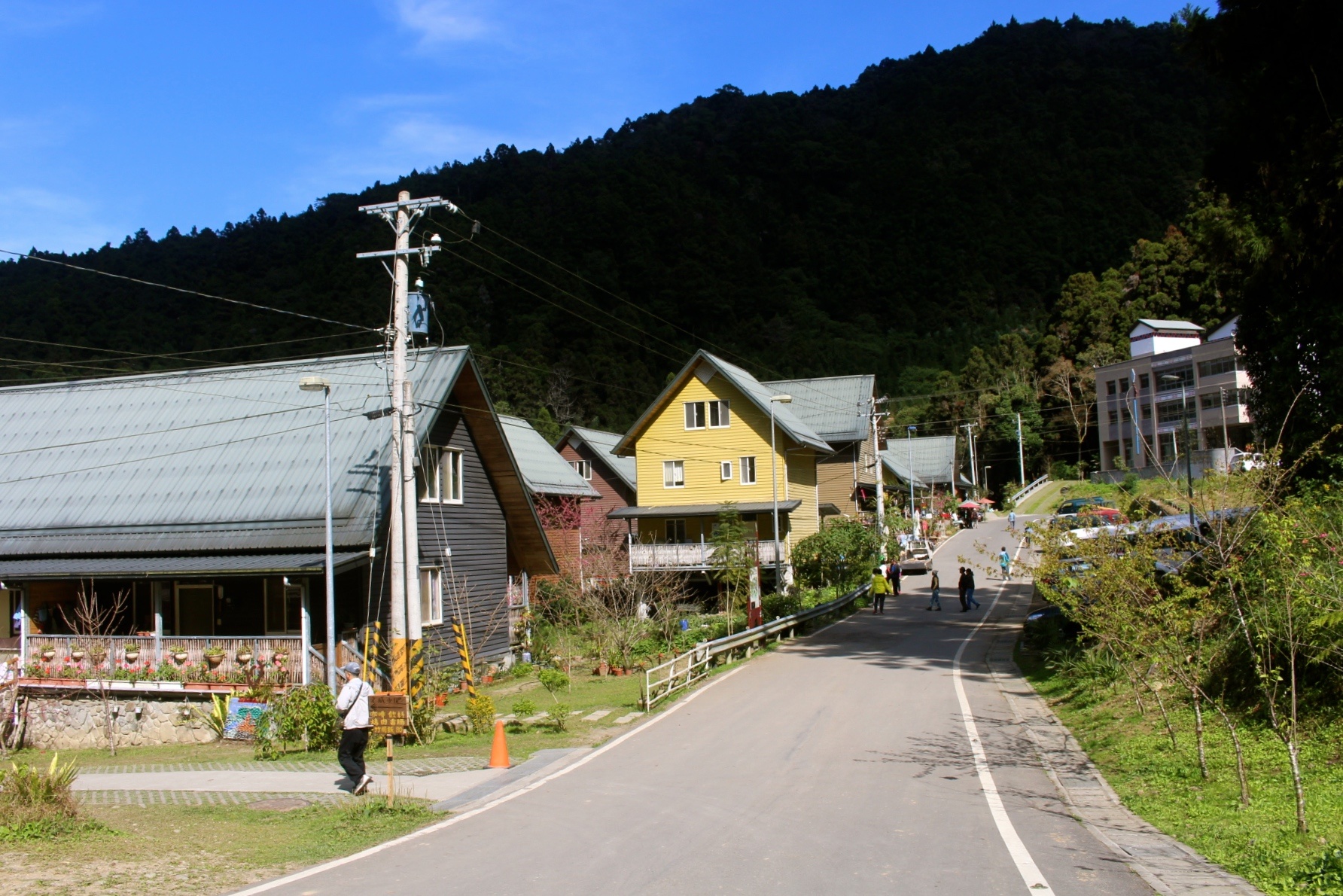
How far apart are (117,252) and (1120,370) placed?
81866 millimetres

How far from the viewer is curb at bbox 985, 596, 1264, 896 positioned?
7469mm

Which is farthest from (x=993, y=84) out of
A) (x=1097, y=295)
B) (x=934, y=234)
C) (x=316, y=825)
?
(x=316, y=825)

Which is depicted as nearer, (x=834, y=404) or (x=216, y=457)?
(x=216, y=457)

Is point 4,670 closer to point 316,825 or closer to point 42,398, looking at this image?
point 42,398

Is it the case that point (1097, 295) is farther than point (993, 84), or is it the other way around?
point (993, 84)

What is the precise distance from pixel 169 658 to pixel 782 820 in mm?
15666

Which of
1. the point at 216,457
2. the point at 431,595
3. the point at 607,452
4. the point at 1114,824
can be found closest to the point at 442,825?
the point at 1114,824

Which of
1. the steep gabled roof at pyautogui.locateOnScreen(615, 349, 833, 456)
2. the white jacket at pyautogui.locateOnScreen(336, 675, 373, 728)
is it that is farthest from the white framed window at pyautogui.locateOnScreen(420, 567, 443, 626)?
the steep gabled roof at pyautogui.locateOnScreen(615, 349, 833, 456)

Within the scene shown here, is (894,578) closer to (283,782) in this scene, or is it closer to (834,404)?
(834,404)

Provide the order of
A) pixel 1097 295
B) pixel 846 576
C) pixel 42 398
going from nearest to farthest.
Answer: pixel 42 398
pixel 846 576
pixel 1097 295

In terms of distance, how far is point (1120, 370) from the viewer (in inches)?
2830

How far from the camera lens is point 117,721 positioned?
20859mm

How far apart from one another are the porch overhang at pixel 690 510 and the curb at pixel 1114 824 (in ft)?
84.4

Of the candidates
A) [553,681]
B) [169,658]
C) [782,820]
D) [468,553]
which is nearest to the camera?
[782,820]
